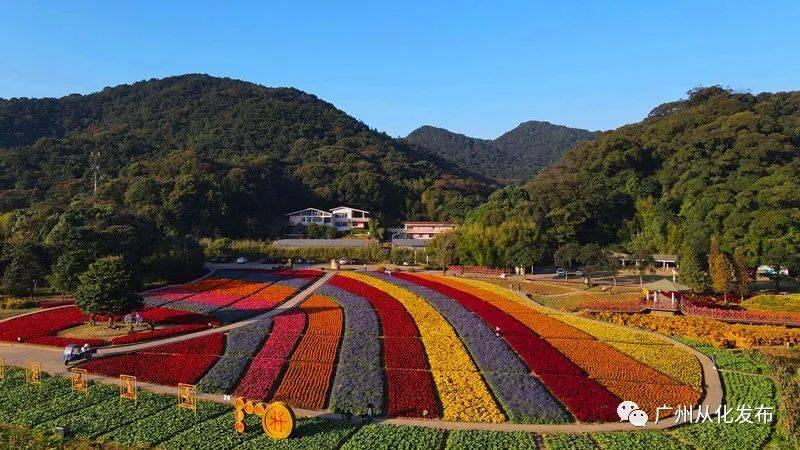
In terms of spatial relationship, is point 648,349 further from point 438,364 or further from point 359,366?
point 359,366

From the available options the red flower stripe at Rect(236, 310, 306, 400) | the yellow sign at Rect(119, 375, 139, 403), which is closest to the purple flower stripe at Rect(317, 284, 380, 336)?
the red flower stripe at Rect(236, 310, 306, 400)

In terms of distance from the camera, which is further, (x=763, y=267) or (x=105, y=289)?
(x=763, y=267)

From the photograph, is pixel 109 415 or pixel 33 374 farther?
pixel 33 374

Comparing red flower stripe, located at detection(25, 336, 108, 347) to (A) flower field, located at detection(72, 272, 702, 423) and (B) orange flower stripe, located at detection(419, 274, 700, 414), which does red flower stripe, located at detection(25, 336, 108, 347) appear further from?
(B) orange flower stripe, located at detection(419, 274, 700, 414)

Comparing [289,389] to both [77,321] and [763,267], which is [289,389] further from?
[763,267]

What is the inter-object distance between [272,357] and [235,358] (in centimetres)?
162

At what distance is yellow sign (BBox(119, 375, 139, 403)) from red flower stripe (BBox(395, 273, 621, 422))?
15.1 m

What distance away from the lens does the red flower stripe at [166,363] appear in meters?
22.3

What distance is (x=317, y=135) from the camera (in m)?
157

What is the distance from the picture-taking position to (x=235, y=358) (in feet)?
81.9

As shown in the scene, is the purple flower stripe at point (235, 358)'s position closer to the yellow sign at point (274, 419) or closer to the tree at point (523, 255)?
the yellow sign at point (274, 419)

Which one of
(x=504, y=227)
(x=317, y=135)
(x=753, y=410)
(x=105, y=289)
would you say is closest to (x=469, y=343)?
(x=753, y=410)

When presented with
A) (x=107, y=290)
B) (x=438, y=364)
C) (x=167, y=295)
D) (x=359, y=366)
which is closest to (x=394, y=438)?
(x=359, y=366)

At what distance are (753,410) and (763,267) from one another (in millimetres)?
39604
